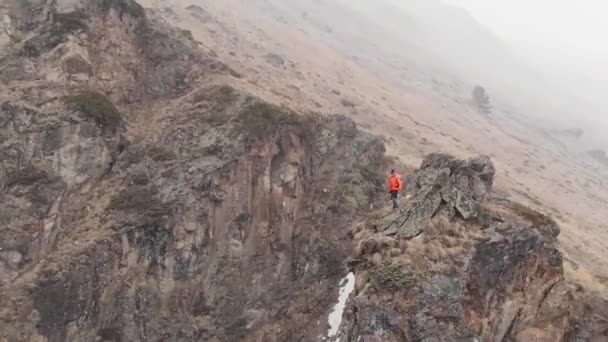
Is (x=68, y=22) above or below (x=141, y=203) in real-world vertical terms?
above

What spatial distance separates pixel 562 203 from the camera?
217 feet

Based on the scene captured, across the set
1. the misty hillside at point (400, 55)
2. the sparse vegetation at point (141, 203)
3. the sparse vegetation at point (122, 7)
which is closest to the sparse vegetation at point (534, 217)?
the sparse vegetation at point (141, 203)

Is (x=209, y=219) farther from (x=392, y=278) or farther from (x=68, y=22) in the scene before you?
(x=68, y=22)

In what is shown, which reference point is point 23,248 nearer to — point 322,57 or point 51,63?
point 51,63

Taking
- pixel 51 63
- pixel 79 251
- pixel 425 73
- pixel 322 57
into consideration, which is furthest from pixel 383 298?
pixel 425 73

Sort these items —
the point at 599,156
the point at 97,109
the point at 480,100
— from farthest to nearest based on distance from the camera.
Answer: the point at 480,100, the point at 599,156, the point at 97,109

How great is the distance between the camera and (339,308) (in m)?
27.9

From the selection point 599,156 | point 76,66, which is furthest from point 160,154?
point 599,156

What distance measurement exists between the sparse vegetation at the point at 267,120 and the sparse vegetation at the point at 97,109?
782cm

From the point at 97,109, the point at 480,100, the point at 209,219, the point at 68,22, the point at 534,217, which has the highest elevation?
the point at 534,217

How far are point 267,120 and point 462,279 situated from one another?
1917cm

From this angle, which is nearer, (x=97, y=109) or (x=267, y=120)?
(x=97, y=109)

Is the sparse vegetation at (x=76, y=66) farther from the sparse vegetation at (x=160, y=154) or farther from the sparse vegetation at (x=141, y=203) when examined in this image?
the sparse vegetation at (x=141, y=203)

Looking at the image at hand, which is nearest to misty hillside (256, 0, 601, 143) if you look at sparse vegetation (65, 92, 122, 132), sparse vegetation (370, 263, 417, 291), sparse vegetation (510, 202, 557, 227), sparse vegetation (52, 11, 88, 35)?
sparse vegetation (52, 11, 88, 35)
